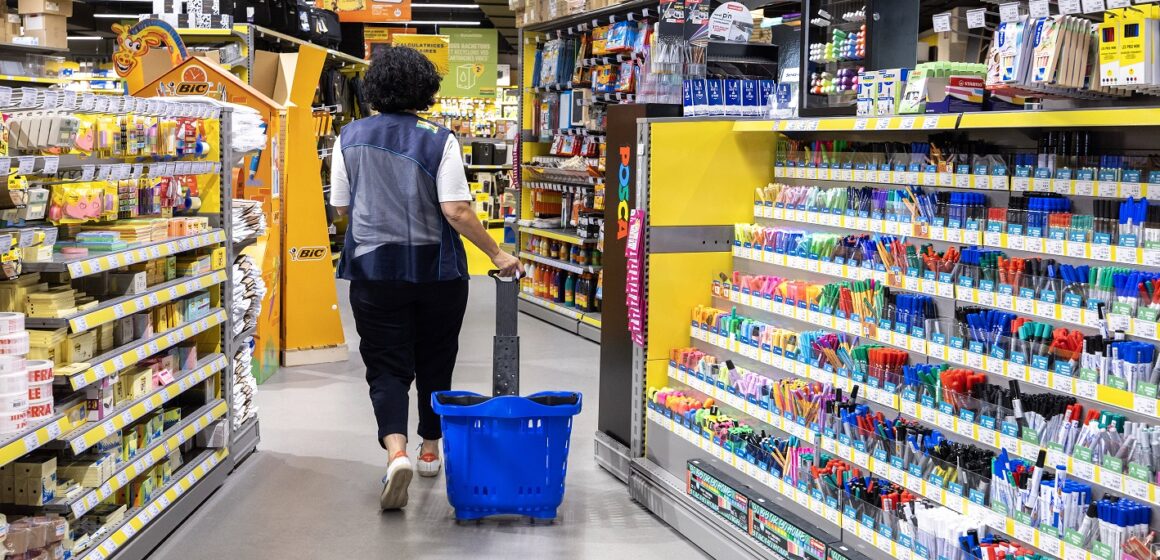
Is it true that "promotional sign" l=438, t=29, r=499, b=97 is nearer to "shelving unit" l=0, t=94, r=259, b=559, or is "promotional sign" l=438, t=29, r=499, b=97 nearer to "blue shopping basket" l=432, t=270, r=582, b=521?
"shelving unit" l=0, t=94, r=259, b=559

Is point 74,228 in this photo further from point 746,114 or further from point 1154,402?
point 1154,402

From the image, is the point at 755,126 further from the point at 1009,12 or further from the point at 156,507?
the point at 156,507

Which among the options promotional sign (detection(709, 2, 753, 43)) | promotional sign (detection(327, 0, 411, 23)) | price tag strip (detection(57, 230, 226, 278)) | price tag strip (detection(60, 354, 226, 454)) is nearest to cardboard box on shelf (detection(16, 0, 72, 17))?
promotional sign (detection(327, 0, 411, 23))

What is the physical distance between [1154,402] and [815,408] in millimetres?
1311

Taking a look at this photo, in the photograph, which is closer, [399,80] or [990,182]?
[990,182]

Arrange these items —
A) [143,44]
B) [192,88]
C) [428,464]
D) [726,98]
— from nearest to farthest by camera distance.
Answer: [726,98] → [428,464] → [192,88] → [143,44]

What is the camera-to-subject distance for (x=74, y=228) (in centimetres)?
386

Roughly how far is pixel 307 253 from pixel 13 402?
15.0ft

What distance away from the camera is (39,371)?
3.08 meters

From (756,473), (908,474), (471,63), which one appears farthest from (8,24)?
(471,63)

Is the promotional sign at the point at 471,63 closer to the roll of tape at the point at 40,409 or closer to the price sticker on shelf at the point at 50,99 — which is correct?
the price sticker on shelf at the point at 50,99

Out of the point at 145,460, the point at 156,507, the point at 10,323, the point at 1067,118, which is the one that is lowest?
the point at 156,507

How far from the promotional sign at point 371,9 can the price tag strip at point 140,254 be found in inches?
407

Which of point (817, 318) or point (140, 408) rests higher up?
point (817, 318)
